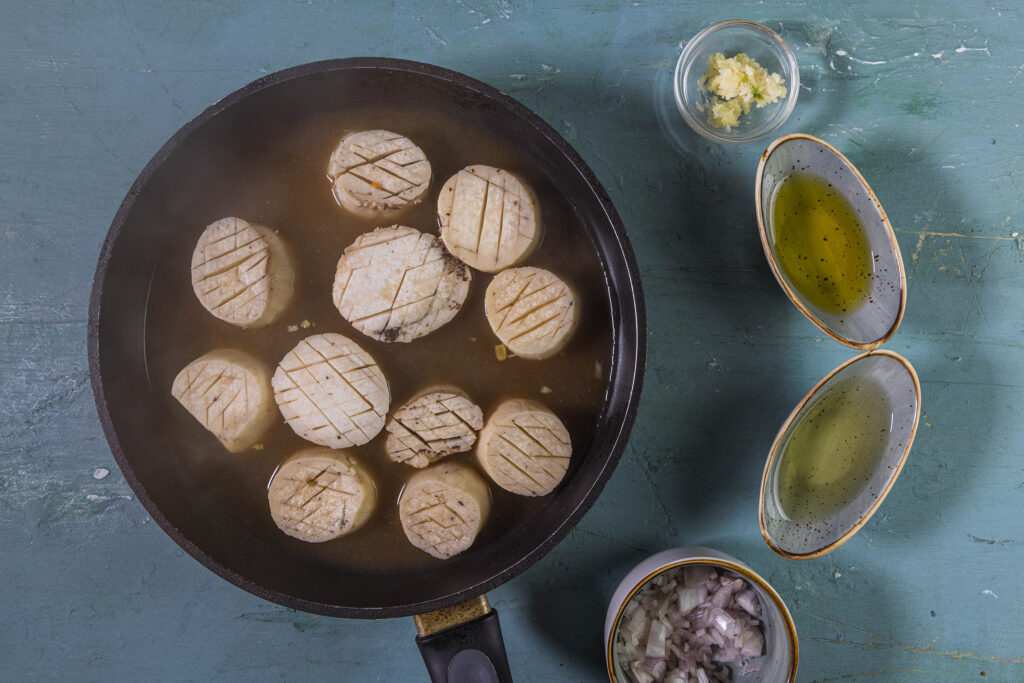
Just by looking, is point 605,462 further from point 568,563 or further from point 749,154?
point 749,154

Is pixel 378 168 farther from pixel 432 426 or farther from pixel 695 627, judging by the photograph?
pixel 695 627

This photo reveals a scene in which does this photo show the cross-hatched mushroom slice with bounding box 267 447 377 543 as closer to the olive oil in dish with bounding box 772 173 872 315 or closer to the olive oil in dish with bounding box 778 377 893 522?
the olive oil in dish with bounding box 778 377 893 522

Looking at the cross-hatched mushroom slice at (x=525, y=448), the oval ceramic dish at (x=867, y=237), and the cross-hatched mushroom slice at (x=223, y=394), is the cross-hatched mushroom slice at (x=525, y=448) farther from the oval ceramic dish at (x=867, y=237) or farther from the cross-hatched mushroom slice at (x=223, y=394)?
the oval ceramic dish at (x=867, y=237)

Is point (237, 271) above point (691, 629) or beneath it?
above

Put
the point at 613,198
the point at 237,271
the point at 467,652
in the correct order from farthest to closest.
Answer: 1. the point at 613,198
2. the point at 237,271
3. the point at 467,652

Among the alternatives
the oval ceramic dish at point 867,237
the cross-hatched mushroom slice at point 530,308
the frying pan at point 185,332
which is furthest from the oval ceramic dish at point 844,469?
the cross-hatched mushroom slice at point 530,308

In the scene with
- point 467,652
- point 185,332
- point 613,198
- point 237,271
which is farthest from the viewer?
point 613,198

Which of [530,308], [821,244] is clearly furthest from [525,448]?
[821,244]
